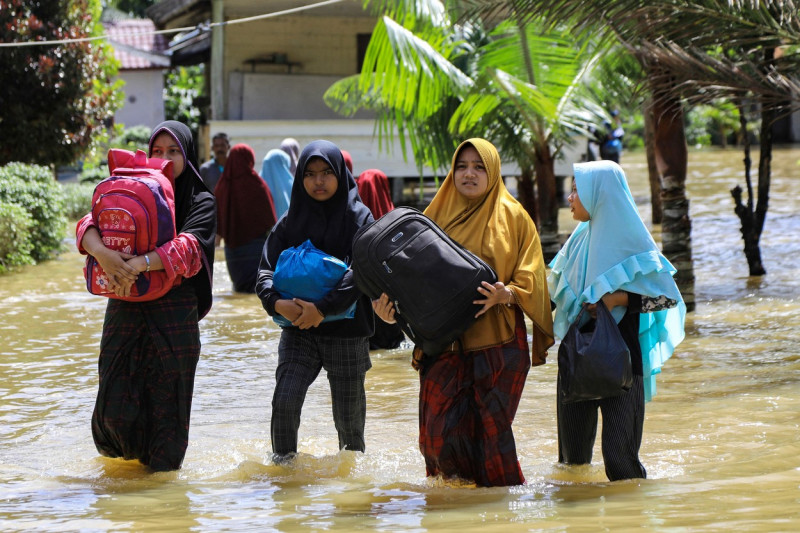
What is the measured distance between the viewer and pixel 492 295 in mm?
4473

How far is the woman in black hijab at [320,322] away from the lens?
205 inches

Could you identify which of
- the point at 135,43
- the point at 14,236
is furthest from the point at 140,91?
the point at 14,236

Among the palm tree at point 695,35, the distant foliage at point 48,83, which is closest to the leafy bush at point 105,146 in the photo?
the distant foliage at point 48,83

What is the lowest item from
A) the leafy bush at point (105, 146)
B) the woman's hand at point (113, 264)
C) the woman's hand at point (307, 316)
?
the woman's hand at point (307, 316)

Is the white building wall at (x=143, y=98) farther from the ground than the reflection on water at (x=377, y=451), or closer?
farther from the ground

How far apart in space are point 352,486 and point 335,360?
69cm

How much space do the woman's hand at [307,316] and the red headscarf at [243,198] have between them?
5901mm

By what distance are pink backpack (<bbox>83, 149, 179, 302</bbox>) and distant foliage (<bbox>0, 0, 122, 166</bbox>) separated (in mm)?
11748

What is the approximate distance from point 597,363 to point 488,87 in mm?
7277

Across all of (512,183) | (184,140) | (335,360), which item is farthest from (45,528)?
(512,183)

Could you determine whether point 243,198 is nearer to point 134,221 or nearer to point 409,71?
point 409,71

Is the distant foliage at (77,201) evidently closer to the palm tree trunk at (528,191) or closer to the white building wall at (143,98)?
the palm tree trunk at (528,191)

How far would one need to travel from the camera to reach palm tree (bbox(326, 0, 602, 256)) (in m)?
11.0

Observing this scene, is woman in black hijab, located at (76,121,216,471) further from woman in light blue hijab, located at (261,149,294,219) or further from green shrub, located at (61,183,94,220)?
green shrub, located at (61,183,94,220)
